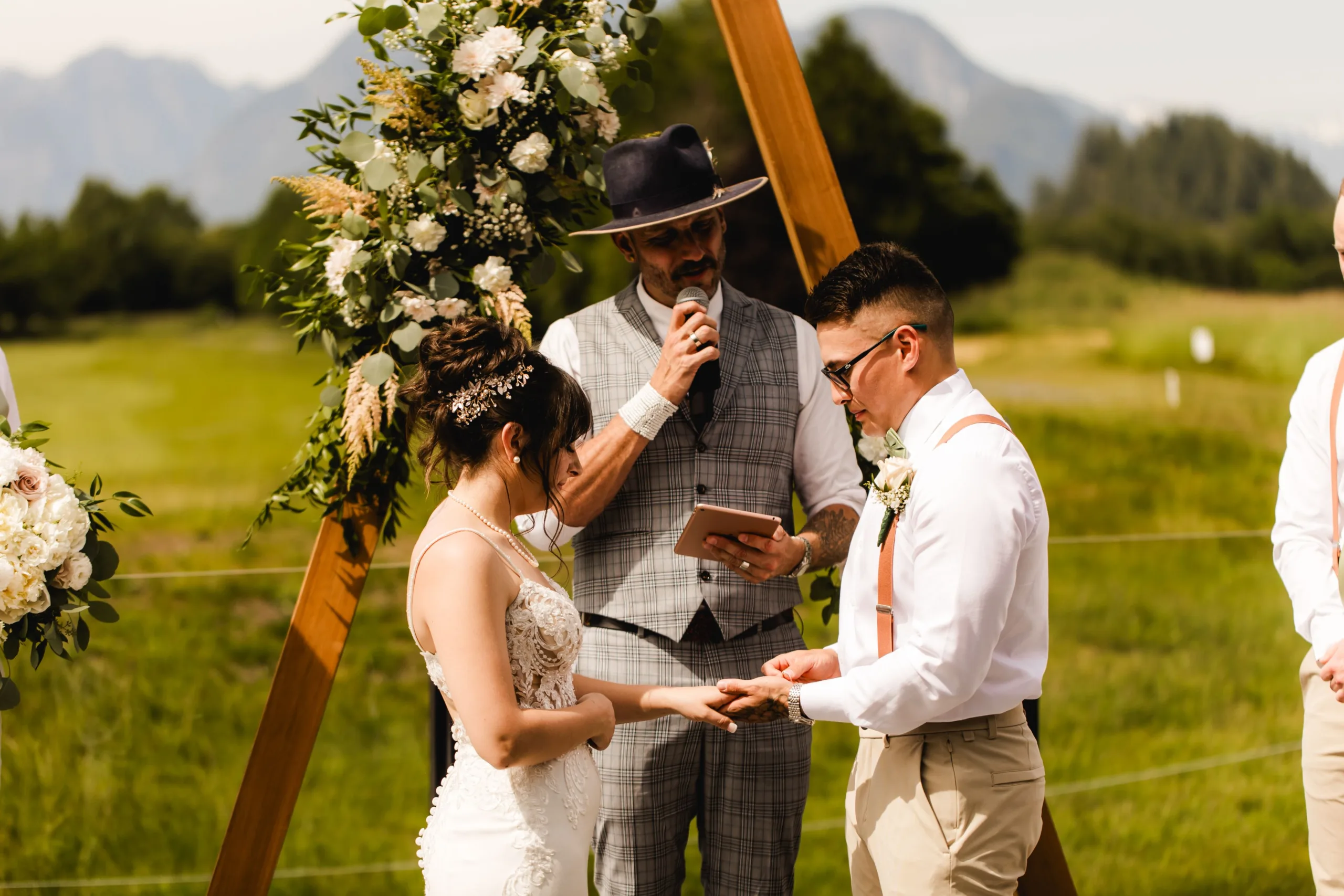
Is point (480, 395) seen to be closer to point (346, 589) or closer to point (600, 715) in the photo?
point (600, 715)

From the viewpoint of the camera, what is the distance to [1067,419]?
28.9 feet

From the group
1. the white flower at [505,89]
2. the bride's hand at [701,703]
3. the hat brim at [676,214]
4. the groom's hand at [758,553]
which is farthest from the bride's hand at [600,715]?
the white flower at [505,89]

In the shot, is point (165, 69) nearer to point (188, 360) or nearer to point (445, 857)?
point (188, 360)

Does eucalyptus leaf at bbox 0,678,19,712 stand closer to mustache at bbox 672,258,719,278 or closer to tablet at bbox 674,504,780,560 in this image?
tablet at bbox 674,504,780,560

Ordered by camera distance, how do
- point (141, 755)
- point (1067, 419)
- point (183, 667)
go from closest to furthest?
point (141, 755)
point (183, 667)
point (1067, 419)

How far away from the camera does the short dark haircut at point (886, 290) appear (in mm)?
1973

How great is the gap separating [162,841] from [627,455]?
3490 mm

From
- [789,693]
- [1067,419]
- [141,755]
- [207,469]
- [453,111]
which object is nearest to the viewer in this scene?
[789,693]

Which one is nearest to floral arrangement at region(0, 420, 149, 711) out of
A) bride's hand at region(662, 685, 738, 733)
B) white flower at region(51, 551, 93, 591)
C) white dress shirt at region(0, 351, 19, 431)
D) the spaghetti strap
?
white flower at region(51, 551, 93, 591)

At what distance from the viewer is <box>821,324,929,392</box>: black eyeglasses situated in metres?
1.98

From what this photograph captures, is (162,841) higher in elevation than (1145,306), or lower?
lower

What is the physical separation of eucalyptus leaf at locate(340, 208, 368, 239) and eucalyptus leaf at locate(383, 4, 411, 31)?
1.37 ft

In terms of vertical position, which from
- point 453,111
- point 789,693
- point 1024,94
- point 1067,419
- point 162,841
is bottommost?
point 162,841

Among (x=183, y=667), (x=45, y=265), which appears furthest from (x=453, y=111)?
(x=45, y=265)
